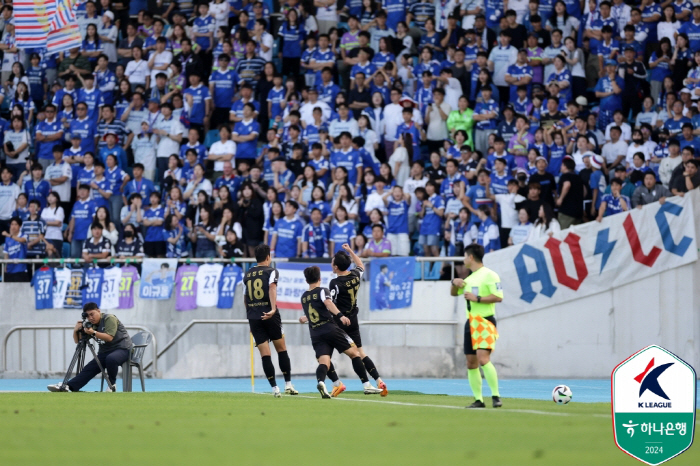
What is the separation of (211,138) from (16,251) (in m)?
5.32

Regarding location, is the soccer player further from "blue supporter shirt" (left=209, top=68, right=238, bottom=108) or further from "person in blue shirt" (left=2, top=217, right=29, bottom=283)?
"blue supporter shirt" (left=209, top=68, right=238, bottom=108)

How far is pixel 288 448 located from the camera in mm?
8562

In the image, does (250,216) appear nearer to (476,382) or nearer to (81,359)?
(81,359)

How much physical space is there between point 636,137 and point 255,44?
32.7 ft

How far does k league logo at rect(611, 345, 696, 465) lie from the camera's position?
7926mm

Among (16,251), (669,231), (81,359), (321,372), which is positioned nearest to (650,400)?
(321,372)

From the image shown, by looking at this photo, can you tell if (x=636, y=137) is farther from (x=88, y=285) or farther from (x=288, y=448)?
(x=288, y=448)

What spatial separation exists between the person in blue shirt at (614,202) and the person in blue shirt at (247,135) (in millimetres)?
8286

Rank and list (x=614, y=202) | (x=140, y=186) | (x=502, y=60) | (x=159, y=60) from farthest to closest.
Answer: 1. (x=159, y=60)
2. (x=140, y=186)
3. (x=502, y=60)
4. (x=614, y=202)

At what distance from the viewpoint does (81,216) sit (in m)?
25.1

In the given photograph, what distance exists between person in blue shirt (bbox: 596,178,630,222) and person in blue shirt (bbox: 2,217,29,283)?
505 inches

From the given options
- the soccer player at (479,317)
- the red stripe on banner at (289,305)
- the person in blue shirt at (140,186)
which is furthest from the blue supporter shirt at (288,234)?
the soccer player at (479,317)

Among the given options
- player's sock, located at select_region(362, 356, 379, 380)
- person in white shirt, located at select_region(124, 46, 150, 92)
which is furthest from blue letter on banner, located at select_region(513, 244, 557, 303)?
person in white shirt, located at select_region(124, 46, 150, 92)

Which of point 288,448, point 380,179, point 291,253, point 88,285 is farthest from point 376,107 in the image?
point 288,448
